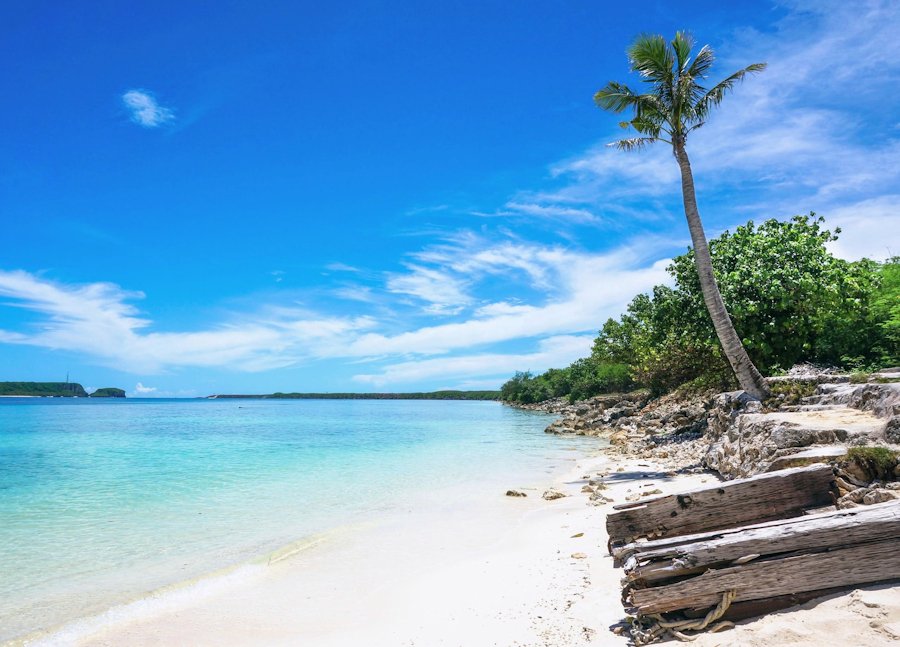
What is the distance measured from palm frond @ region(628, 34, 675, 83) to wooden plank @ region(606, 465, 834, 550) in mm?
12405

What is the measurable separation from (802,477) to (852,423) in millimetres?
3490

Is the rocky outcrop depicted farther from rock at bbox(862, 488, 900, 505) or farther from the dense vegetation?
the dense vegetation

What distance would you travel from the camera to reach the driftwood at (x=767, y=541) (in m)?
4.33

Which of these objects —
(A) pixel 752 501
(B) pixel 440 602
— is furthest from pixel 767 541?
(B) pixel 440 602

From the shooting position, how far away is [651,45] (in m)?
14.2

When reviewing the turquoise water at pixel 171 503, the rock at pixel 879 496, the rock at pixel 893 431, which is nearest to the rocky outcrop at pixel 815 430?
the rock at pixel 893 431

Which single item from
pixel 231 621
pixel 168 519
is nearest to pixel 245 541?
pixel 168 519

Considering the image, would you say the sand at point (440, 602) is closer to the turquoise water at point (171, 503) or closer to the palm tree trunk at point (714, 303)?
the turquoise water at point (171, 503)

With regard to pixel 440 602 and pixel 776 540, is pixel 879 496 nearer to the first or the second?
pixel 776 540

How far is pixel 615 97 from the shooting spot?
49.4ft

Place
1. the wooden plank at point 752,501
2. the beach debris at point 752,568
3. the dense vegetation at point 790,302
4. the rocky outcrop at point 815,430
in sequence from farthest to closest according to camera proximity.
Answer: the dense vegetation at point 790,302 < the rocky outcrop at point 815,430 < the wooden plank at point 752,501 < the beach debris at point 752,568

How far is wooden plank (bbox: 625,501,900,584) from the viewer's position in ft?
14.2

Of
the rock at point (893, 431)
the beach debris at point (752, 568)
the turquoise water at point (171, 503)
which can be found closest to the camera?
the beach debris at point (752, 568)

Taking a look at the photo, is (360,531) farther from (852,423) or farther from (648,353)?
(648,353)
